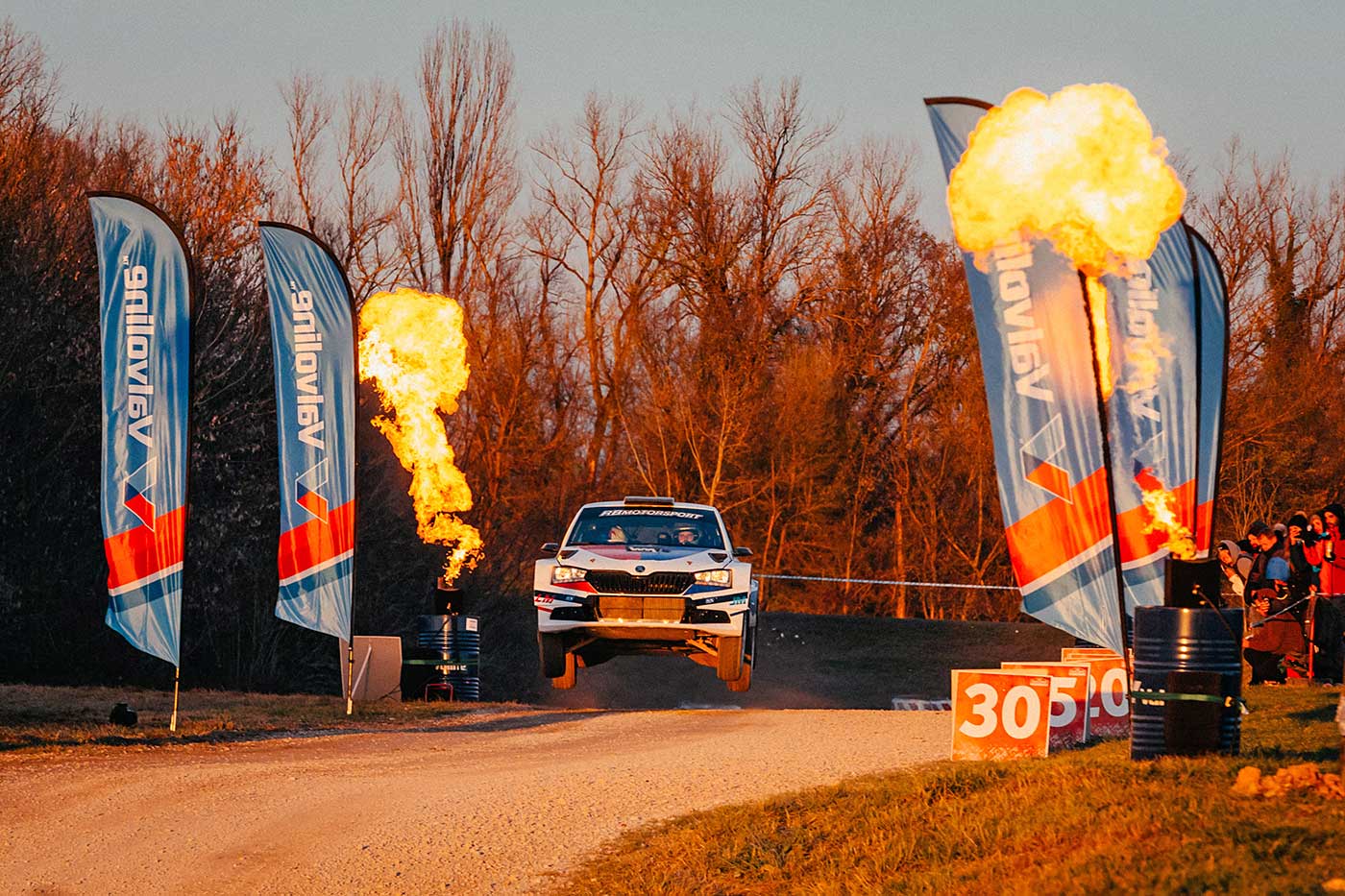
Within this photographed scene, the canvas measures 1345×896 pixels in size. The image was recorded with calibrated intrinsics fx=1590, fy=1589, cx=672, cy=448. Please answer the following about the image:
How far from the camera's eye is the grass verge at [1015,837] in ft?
25.2

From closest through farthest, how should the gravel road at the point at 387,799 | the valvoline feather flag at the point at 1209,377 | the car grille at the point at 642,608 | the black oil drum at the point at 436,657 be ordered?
the gravel road at the point at 387,799 → the valvoline feather flag at the point at 1209,377 → the car grille at the point at 642,608 → the black oil drum at the point at 436,657

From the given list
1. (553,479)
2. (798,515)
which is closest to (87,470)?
(553,479)

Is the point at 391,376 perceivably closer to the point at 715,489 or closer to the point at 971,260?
the point at 971,260

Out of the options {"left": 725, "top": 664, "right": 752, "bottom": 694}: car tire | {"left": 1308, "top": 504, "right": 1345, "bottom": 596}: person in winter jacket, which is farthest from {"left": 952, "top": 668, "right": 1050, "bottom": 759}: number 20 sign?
{"left": 1308, "top": 504, "right": 1345, "bottom": 596}: person in winter jacket

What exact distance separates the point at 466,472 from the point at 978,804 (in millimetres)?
40723

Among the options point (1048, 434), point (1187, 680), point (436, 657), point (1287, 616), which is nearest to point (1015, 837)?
point (1187, 680)

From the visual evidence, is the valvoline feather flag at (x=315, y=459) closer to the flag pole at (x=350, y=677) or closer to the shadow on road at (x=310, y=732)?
the flag pole at (x=350, y=677)

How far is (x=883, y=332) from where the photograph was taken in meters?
55.4

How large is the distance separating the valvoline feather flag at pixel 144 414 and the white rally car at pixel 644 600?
4.14 m

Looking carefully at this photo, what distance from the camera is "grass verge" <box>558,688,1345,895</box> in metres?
7.69

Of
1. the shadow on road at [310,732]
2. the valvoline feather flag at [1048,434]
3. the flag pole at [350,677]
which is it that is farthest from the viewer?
the flag pole at [350,677]

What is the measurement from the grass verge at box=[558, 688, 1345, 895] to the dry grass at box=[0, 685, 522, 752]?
7452mm

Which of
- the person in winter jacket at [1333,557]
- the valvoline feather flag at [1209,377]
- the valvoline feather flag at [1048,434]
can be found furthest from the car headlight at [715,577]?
the person in winter jacket at [1333,557]

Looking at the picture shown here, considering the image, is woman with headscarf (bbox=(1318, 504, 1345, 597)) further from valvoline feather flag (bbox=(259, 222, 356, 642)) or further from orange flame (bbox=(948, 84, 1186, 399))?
valvoline feather flag (bbox=(259, 222, 356, 642))
